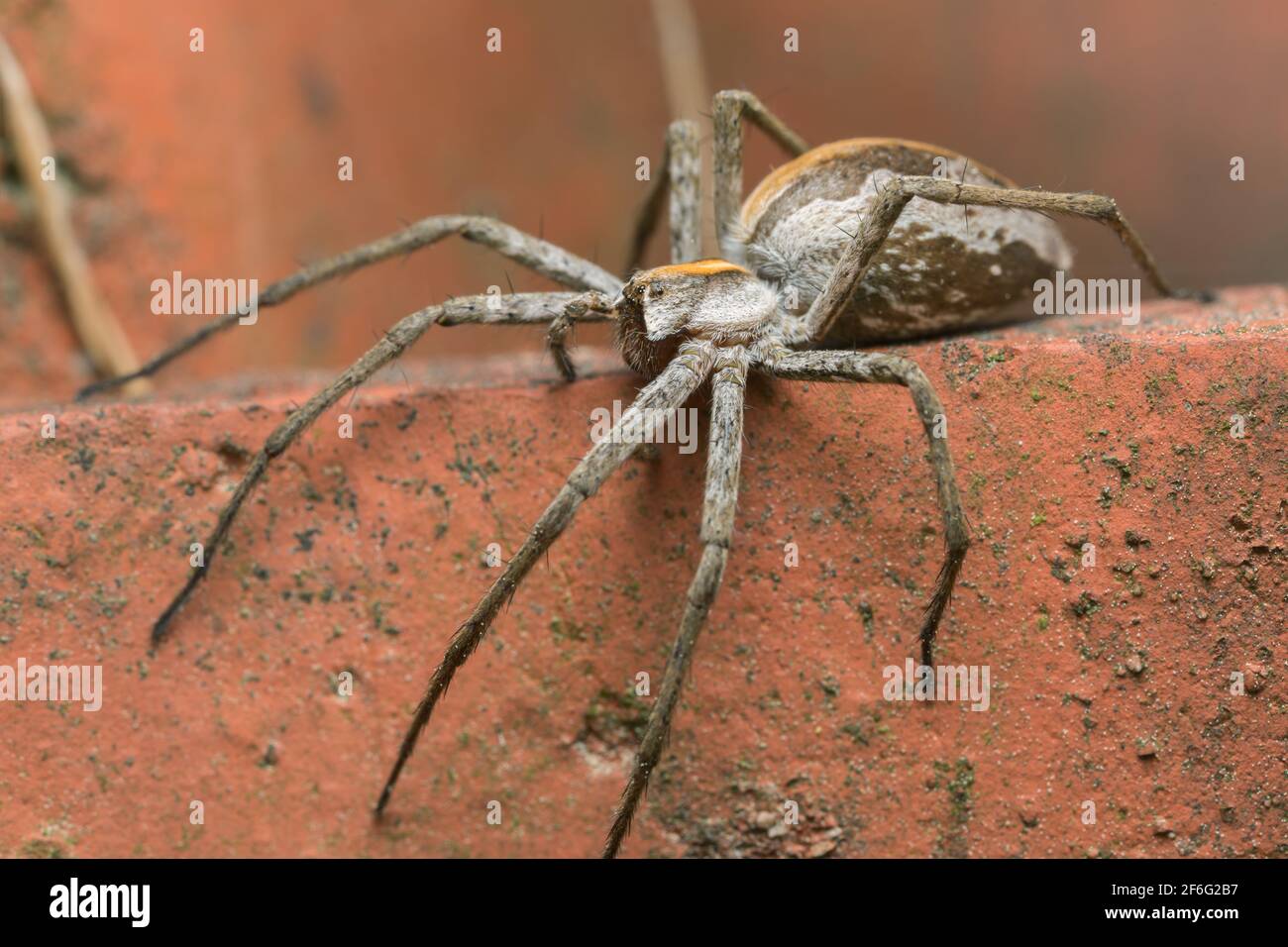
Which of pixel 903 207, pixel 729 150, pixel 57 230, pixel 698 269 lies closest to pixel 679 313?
pixel 698 269

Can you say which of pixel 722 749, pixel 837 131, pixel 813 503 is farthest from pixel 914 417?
pixel 837 131

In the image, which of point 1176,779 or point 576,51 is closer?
point 1176,779

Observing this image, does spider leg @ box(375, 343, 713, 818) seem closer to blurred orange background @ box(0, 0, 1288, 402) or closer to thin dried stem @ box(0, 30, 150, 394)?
thin dried stem @ box(0, 30, 150, 394)

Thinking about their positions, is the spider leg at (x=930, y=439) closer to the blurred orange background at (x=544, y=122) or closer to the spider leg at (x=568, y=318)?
the spider leg at (x=568, y=318)

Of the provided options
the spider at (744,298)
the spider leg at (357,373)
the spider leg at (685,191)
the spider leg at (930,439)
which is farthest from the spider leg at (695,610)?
the spider leg at (685,191)

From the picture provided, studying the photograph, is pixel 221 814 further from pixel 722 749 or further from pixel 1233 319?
pixel 1233 319

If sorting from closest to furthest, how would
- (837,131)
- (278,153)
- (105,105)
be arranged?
(105,105)
(278,153)
(837,131)
